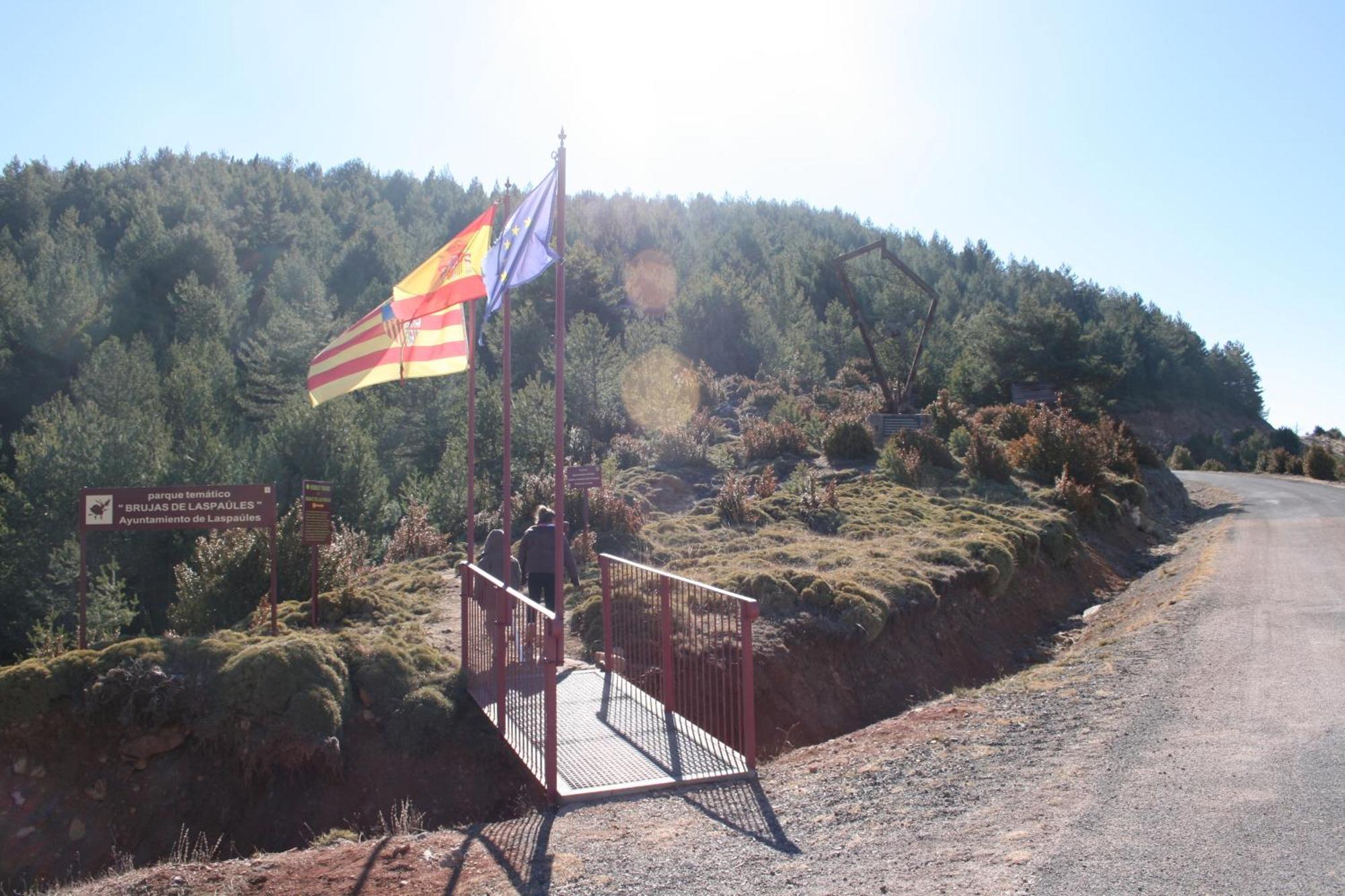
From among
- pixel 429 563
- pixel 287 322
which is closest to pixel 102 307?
pixel 287 322

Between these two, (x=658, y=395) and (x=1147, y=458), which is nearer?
(x=658, y=395)

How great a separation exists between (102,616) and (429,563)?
22.3 feet

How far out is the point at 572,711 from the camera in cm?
859

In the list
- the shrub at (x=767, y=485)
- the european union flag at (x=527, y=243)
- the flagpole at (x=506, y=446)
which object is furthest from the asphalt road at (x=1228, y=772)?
the shrub at (x=767, y=485)

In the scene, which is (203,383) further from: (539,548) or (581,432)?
(539,548)

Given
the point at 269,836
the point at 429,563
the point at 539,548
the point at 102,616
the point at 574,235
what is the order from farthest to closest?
the point at 574,235
the point at 102,616
the point at 429,563
the point at 539,548
the point at 269,836

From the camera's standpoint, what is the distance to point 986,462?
78.2ft

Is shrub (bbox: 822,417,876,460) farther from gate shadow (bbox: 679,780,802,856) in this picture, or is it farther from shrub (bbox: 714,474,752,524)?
gate shadow (bbox: 679,780,802,856)

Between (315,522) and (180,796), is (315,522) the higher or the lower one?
the higher one

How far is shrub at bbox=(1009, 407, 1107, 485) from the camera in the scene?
24453 millimetres

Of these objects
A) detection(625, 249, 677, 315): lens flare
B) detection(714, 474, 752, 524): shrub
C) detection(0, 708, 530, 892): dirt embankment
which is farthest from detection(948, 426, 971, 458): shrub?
detection(625, 249, 677, 315): lens flare

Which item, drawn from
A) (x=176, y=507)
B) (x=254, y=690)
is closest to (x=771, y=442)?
(x=176, y=507)

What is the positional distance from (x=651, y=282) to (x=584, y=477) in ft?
206

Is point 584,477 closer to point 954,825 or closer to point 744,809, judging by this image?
point 744,809
